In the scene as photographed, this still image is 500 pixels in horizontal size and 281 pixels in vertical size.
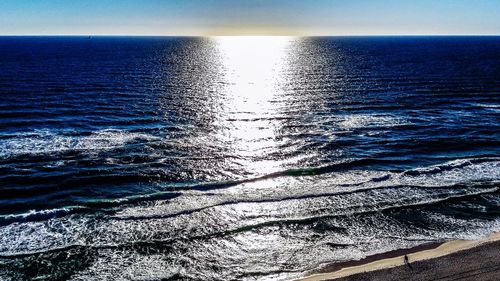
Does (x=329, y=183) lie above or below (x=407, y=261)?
above

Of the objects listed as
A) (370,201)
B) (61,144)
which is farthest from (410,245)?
(61,144)

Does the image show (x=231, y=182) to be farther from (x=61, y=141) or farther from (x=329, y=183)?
(x=61, y=141)

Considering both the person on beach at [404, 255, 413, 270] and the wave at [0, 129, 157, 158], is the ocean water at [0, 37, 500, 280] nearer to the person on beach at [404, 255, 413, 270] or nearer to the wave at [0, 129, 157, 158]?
the wave at [0, 129, 157, 158]

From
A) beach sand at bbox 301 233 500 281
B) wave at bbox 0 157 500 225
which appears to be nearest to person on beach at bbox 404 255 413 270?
beach sand at bbox 301 233 500 281

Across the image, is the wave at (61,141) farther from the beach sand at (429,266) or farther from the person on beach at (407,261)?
the person on beach at (407,261)

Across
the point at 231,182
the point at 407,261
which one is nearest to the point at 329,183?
the point at 231,182

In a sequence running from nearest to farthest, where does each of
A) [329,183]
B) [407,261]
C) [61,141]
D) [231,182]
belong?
[407,261]
[329,183]
[231,182]
[61,141]

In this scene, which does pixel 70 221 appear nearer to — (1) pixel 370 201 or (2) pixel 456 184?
(1) pixel 370 201

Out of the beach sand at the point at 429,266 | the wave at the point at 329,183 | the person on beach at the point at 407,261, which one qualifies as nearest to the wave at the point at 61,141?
the wave at the point at 329,183
